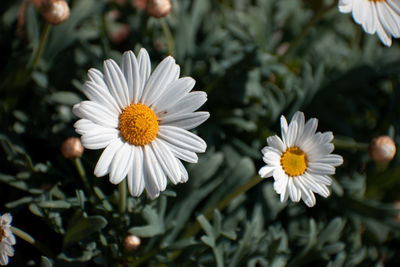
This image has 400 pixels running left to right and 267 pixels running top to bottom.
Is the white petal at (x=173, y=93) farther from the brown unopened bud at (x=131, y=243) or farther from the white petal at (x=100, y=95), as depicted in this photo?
the brown unopened bud at (x=131, y=243)

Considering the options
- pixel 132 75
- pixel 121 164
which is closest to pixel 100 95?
pixel 132 75

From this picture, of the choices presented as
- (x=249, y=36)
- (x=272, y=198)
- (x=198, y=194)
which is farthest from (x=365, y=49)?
(x=198, y=194)

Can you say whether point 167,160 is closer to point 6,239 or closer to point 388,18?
point 6,239

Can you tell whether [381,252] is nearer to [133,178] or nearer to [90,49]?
[133,178]

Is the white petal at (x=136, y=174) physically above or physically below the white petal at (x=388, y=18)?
below

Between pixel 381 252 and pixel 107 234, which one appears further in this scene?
pixel 381 252

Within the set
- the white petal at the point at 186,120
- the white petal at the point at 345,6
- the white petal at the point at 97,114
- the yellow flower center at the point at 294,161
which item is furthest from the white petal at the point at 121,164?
the white petal at the point at 345,6

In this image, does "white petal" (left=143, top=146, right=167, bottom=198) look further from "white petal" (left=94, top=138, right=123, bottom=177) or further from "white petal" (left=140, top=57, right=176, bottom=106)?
"white petal" (left=140, top=57, right=176, bottom=106)
